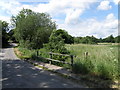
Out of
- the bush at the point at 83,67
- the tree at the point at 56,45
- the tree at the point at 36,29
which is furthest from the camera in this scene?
the tree at the point at 36,29

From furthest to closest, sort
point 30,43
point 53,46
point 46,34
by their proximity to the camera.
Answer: point 30,43 → point 46,34 → point 53,46

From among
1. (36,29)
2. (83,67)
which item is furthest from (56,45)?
(36,29)

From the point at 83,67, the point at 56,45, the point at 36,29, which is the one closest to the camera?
the point at 83,67

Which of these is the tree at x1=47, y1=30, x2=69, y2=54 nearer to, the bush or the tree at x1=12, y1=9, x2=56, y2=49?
the bush

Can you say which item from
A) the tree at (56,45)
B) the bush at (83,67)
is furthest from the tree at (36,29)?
the bush at (83,67)

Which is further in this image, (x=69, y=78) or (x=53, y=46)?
(x=53, y=46)

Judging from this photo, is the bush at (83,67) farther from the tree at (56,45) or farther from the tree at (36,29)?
the tree at (36,29)

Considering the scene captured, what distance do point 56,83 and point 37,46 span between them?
1879cm

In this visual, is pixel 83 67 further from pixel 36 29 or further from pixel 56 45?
pixel 36 29

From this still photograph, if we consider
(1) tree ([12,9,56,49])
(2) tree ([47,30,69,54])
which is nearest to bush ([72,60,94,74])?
(2) tree ([47,30,69,54])

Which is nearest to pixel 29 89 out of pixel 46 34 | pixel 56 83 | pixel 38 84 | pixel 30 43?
pixel 38 84

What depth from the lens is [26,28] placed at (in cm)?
2667

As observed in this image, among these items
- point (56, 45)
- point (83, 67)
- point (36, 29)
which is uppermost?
point (36, 29)

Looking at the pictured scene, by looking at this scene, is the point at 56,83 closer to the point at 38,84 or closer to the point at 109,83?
the point at 38,84
